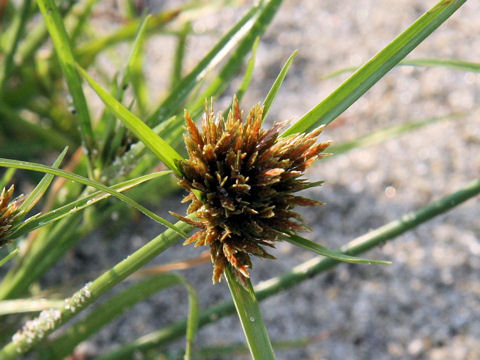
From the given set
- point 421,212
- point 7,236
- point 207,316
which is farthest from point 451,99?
point 7,236

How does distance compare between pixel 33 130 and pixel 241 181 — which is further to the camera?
pixel 33 130

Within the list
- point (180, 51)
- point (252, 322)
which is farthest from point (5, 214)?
point (180, 51)

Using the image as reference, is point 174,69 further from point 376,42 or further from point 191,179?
point 191,179

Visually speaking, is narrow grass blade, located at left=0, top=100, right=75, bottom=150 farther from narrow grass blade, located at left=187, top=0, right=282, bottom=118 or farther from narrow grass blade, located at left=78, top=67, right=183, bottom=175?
narrow grass blade, located at left=78, top=67, right=183, bottom=175

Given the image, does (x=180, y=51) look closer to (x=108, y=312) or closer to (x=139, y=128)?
(x=108, y=312)

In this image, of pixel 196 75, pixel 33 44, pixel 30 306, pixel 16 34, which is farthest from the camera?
pixel 33 44
